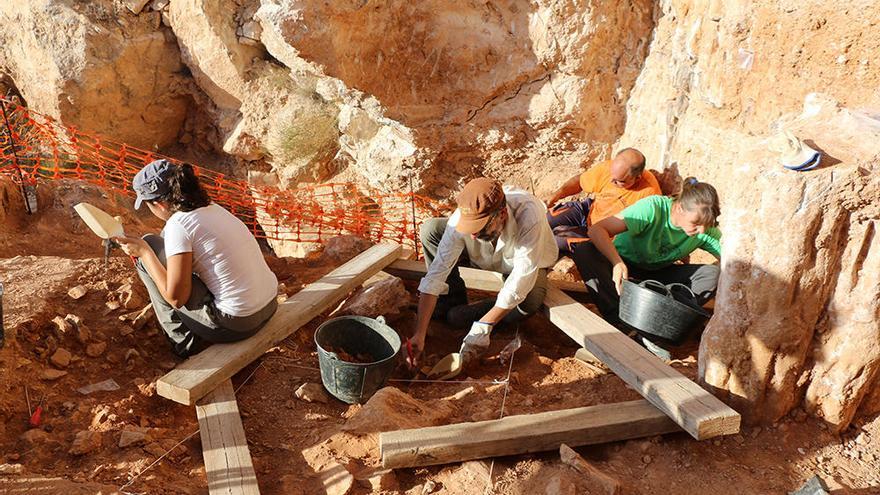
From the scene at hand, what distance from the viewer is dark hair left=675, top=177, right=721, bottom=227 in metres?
3.56

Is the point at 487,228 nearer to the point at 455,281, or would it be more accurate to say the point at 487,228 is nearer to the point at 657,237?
the point at 455,281

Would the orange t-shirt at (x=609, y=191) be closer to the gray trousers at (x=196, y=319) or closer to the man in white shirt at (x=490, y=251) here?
the man in white shirt at (x=490, y=251)

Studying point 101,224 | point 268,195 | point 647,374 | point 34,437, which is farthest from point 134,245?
point 268,195

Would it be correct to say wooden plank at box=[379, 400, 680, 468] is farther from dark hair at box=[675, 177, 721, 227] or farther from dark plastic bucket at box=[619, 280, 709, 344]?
dark hair at box=[675, 177, 721, 227]

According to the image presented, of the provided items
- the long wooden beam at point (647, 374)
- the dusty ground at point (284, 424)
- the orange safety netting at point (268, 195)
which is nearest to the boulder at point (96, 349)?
the dusty ground at point (284, 424)

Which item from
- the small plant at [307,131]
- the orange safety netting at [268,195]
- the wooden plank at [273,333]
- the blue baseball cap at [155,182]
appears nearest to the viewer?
the blue baseball cap at [155,182]

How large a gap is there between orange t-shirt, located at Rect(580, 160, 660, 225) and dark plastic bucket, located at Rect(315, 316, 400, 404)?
6.65ft

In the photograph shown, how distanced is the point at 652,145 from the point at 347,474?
12.6 feet

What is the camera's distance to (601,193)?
4.95m

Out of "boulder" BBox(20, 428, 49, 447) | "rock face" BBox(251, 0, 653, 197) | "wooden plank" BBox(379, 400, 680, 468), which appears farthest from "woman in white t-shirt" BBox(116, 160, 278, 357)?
"rock face" BBox(251, 0, 653, 197)

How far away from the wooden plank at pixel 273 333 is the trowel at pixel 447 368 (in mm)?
840

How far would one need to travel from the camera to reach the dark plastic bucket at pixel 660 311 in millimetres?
3459

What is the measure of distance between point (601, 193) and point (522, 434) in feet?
8.66

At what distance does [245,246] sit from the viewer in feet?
10.6
